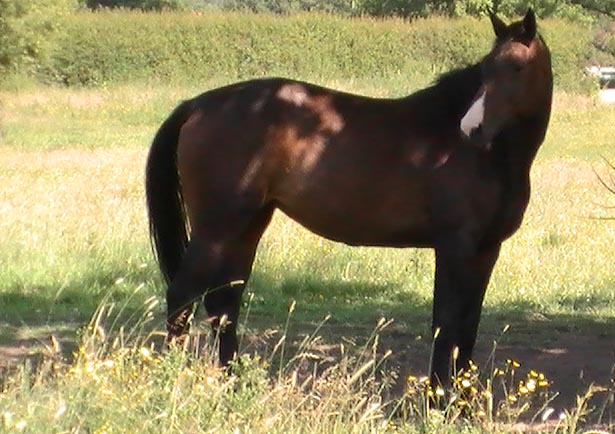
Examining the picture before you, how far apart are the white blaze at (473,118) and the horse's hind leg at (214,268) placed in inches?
52.0

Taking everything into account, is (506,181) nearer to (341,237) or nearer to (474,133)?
(474,133)

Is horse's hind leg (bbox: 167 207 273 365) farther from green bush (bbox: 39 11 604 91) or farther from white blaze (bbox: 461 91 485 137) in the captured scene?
green bush (bbox: 39 11 604 91)

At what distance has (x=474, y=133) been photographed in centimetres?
596

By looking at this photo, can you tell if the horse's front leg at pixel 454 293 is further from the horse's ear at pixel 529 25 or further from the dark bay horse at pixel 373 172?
the horse's ear at pixel 529 25

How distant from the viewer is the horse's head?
19.5 ft

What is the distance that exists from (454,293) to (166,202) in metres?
1.92

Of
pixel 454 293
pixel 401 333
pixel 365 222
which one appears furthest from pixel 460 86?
pixel 401 333

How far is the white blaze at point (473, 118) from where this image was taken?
595 centimetres

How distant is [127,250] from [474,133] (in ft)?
16.2

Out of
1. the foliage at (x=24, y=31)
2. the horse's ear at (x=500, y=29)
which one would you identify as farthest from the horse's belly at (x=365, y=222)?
the foliage at (x=24, y=31)

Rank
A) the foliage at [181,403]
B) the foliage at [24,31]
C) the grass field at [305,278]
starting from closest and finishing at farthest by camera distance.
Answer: the foliage at [181,403] < the grass field at [305,278] < the foliage at [24,31]

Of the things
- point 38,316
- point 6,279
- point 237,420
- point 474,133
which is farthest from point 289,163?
point 6,279

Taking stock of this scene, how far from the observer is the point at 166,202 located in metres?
7.06

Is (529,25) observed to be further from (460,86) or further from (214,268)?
(214,268)
